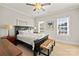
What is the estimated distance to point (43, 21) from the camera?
1.64 meters

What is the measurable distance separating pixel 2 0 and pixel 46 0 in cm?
67

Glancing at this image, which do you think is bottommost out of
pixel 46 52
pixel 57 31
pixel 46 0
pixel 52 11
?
pixel 46 52

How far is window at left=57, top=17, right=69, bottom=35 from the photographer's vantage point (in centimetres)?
158

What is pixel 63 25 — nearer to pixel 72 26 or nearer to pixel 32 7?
pixel 72 26

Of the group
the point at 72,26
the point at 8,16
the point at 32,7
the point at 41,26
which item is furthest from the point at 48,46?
the point at 8,16

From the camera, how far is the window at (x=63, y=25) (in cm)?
158

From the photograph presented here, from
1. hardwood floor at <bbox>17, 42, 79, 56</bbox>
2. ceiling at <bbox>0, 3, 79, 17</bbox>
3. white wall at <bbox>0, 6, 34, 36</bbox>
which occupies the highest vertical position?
ceiling at <bbox>0, 3, 79, 17</bbox>

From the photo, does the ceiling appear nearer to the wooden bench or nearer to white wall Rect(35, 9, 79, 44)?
white wall Rect(35, 9, 79, 44)

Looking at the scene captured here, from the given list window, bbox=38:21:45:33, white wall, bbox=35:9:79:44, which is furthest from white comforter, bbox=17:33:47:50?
white wall, bbox=35:9:79:44

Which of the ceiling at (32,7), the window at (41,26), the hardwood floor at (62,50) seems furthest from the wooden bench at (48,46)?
the ceiling at (32,7)

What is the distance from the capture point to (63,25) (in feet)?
5.31

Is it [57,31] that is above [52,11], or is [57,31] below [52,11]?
below

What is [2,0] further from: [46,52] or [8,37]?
[46,52]

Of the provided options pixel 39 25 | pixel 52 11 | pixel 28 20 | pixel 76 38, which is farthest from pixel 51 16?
pixel 76 38
